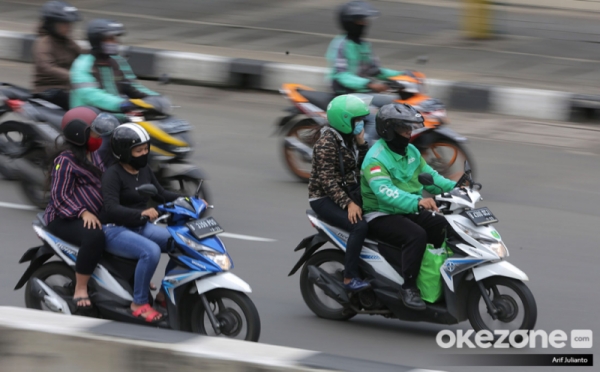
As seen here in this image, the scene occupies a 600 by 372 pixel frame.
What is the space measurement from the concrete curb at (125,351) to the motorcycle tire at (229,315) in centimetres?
123

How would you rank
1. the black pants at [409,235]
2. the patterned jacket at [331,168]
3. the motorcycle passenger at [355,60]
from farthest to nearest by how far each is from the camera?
the motorcycle passenger at [355,60]
the patterned jacket at [331,168]
the black pants at [409,235]

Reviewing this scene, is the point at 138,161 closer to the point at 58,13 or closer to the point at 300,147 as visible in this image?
the point at 58,13

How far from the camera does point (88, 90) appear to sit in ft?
27.9

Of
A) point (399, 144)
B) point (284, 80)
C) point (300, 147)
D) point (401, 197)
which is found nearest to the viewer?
point (401, 197)

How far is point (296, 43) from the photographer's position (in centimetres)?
1559

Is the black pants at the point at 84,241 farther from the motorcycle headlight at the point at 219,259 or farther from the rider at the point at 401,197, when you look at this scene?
the rider at the point at 401,197

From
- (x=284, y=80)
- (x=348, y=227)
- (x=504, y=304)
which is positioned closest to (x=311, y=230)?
(x=348, y=227)

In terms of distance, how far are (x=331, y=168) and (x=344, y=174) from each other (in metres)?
0.11

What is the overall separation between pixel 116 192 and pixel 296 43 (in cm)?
1019

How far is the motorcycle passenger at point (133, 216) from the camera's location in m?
5.61

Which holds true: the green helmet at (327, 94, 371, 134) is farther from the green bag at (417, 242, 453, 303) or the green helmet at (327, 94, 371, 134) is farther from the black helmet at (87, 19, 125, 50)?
the black helmet at (87, 19, 125, 50)

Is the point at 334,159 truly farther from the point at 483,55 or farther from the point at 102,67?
the point at 483,55

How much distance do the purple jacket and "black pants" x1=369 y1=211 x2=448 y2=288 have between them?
1.69 m

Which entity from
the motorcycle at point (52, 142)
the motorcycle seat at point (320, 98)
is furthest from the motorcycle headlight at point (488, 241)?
the motorcycle seat at point (320, 98)
